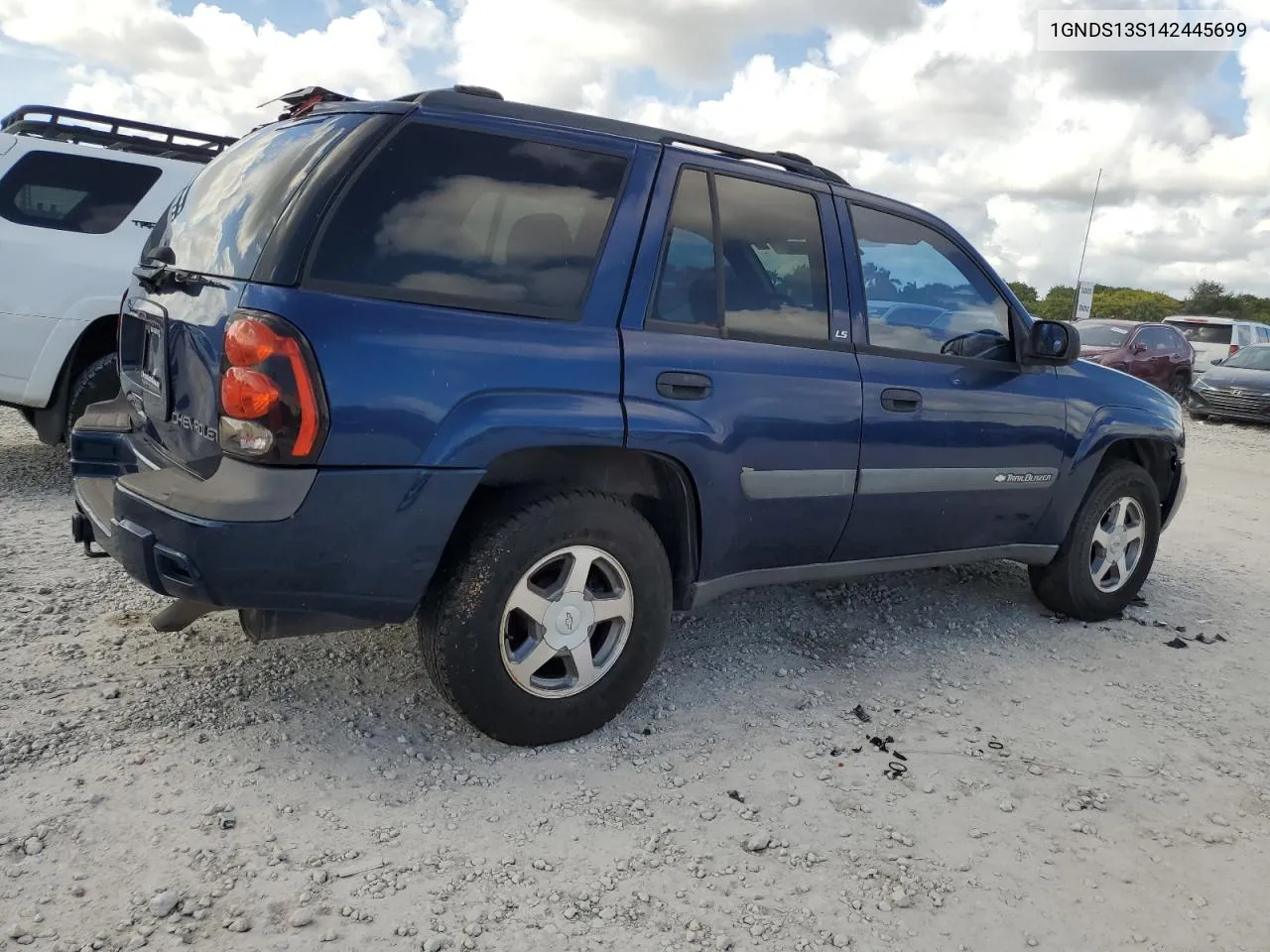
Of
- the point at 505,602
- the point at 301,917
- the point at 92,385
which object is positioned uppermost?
the point at 92,385

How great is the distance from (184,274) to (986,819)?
9.16 ft

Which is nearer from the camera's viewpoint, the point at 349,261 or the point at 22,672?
the point at 349,261

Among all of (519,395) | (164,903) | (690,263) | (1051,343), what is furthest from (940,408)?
(164,903)

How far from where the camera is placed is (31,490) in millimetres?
5691

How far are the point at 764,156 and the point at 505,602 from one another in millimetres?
1872

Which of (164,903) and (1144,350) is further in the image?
(1144,350)

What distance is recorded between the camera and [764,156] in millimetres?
3598

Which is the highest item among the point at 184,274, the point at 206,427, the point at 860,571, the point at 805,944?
the point at 184,274

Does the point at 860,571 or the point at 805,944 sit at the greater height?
the point at 860,571

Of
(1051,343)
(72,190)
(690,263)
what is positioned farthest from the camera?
(72,190)

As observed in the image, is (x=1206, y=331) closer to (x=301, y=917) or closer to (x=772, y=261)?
(x=772, y=261)

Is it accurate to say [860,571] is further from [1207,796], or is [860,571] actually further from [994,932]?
[994,932]

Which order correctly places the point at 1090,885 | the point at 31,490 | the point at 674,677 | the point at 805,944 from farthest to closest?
the point at 31,490 → the point at 674,677 → the point at 1090,885 → the point at 805,944

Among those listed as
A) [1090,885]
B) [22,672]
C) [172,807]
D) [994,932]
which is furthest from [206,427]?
[1090,885]
